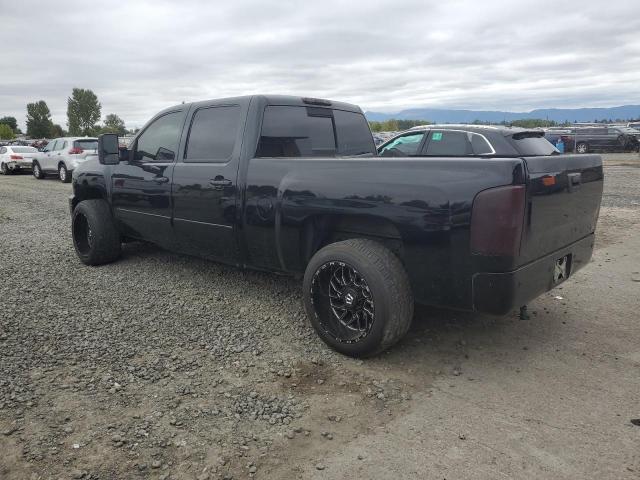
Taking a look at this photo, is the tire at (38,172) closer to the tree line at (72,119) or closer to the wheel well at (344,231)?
the wheel well at (344,231)

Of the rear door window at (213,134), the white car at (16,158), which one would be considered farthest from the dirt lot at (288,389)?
the white car at (16,158)

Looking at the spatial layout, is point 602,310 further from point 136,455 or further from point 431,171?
point 136,455

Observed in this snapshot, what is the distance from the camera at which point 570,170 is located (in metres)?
3.47

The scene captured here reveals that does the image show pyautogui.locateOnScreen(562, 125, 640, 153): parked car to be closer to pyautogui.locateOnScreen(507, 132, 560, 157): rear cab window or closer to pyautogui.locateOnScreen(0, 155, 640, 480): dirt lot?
pyautogui.locateOnScreen(507, 132, 560, 157): rear cab window

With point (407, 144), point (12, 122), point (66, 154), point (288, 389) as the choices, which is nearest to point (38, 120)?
point (12, 122)

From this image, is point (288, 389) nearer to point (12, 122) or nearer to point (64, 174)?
point (64, 174)

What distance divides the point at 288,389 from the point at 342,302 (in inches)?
29.8

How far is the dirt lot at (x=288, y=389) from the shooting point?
254 cm

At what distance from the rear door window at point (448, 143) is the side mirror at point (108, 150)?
18.6 feet

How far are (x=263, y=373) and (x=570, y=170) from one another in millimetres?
2453

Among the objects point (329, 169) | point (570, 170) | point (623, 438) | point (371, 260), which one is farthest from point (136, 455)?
point (570, 170)

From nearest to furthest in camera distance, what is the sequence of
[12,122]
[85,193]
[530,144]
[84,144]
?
[85,193], [530,144], [84,144], [12,122]

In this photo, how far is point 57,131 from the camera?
110m

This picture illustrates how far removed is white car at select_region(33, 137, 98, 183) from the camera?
1789cm
